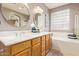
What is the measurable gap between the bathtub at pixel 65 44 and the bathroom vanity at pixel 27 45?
8 cm

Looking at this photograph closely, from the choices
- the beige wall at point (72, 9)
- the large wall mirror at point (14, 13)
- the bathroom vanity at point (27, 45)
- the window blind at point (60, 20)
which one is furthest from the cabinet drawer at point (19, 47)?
the beige wall at point (72, 9)

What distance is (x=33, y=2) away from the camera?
4.16 feet

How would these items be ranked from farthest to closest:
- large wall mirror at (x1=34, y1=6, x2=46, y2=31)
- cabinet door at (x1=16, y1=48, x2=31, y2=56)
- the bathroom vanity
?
1. large wall mirror at (x1=34, y1=6, x2=46, y2=31)
2. cabinet door at (x1=16, y1=48, x2=31, y2=56)
3. the bathroom vanity

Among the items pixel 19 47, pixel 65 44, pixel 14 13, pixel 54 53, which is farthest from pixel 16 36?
pixel 65 44

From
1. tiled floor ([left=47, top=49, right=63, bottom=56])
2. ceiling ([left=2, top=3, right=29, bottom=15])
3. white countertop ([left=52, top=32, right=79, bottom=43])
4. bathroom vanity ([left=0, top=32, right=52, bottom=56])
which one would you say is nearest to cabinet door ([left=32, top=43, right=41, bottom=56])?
bathroom vanity ([left=0, top=32, right=52, bottom=56])

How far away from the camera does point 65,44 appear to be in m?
1.34

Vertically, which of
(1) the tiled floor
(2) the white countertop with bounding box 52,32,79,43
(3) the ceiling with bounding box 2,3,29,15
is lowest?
(1) the tiled floor

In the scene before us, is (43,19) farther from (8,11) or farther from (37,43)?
(8,11)

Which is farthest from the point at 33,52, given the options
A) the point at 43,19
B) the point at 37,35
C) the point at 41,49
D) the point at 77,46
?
the point at 77,46

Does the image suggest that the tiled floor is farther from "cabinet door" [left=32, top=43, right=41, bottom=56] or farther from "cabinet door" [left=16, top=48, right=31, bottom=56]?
"cabinet door" [left=16, top=48, right=31, bottom=56]

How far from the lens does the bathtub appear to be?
128 cm

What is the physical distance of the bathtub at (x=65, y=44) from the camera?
1.28 meters

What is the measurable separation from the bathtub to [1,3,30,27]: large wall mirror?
0.49m

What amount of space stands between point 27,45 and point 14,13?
437 mm
